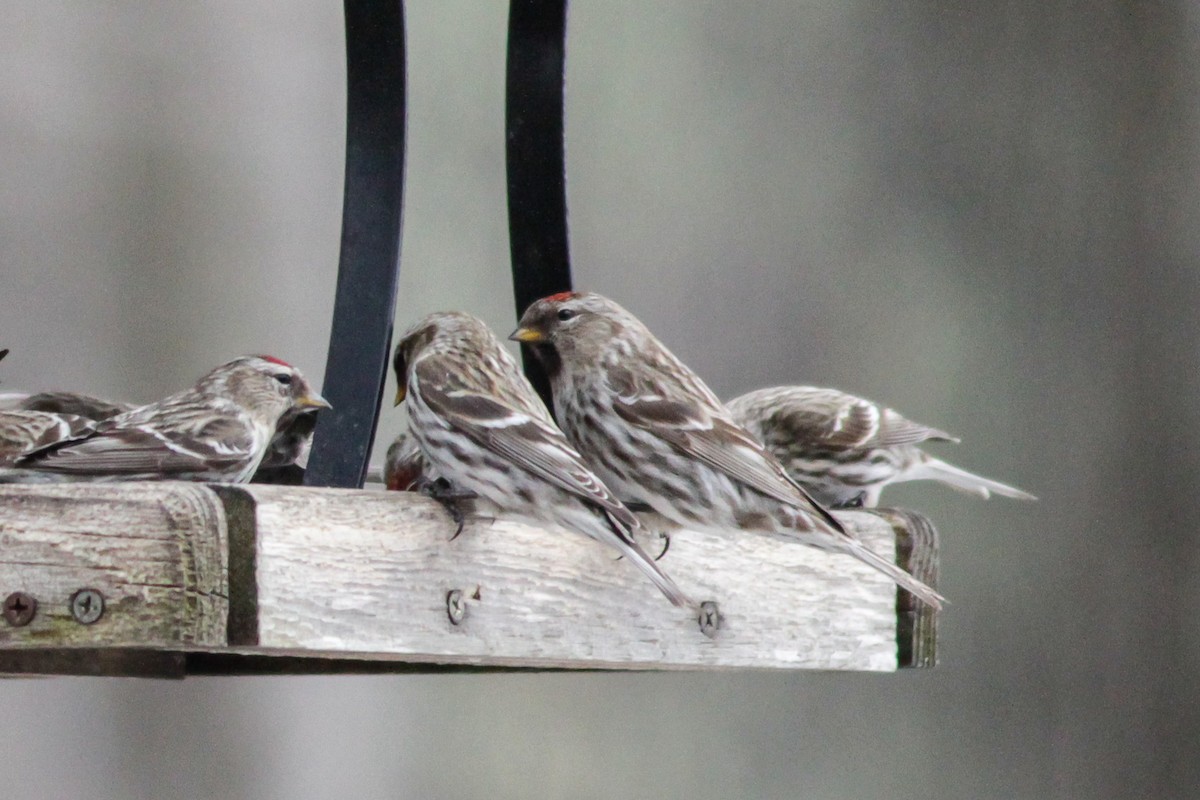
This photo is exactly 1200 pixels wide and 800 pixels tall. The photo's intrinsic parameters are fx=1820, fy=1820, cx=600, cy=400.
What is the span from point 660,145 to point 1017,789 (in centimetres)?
278

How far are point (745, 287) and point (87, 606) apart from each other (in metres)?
4.72

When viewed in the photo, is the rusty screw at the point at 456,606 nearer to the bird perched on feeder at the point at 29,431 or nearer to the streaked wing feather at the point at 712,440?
the streaked wing feather at the point at 712,440

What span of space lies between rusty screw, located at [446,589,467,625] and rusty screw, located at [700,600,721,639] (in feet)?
1.37

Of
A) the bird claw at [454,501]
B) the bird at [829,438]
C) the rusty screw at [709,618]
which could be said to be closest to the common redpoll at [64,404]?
the bird claw at [454,501]

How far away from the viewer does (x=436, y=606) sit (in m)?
2.13

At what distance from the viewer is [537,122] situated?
281cm

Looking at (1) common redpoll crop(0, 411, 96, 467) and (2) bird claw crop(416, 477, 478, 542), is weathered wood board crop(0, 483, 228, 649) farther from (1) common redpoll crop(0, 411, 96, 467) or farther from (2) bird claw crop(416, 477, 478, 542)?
(1) common redpoll crop(0, 411, 96, 467)

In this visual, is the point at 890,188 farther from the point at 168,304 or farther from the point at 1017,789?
the point at 168,304

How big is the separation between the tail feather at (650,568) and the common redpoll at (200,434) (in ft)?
1.70

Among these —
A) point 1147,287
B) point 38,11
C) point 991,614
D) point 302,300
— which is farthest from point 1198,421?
point 38,11

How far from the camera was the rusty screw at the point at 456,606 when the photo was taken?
214 centimetres

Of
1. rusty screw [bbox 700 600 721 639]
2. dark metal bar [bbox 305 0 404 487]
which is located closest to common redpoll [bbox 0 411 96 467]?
dark metal bar [bbox 305 0 404 487]

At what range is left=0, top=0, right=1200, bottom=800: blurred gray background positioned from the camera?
504 cm

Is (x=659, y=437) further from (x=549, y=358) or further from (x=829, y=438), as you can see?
(x=829, y=438)
